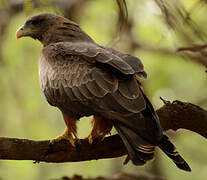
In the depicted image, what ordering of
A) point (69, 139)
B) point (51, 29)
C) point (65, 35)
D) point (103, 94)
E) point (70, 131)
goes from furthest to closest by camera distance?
1. point (51, 29)
2. point (65, 35)
3. point (70, 131)
4. point (69, 139)
5. point (103, 94)

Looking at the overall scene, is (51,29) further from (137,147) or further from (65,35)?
(137,147)

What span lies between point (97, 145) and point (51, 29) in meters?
2.44

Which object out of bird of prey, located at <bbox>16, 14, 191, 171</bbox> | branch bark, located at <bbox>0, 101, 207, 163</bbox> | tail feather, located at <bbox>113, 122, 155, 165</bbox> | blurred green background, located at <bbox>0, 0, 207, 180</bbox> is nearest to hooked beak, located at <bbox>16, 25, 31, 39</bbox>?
bird of prey, located at <bbox>16, 14, 191, 171</bbox>

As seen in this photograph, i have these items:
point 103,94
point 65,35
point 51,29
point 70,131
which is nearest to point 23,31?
point 51,29

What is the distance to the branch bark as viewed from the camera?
5293 millimetres

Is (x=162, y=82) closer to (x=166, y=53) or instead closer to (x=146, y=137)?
(x=166, y=53)

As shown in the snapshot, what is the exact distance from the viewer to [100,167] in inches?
433

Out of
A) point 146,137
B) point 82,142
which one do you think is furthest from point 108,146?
point 146,137

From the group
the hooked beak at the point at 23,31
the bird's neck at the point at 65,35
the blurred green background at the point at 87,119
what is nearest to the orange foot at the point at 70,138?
the bird's neck at the point at 65,35

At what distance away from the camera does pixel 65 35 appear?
23.9 ft

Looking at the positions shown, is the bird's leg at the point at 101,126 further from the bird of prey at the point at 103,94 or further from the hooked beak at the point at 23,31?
the hooked beak at the point at 23,31

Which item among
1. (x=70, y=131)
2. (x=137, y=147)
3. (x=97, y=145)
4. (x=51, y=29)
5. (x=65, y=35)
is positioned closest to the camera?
(x=137, y=147)

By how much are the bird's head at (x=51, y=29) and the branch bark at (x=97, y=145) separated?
1.95 m

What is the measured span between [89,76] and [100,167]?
5529mm
